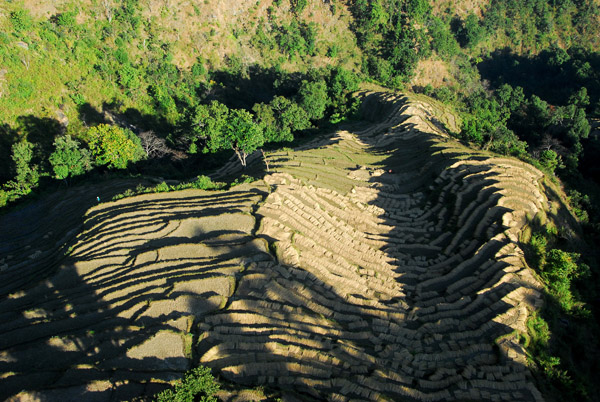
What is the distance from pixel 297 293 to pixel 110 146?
71.8 ft

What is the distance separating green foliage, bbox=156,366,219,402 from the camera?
1019cm

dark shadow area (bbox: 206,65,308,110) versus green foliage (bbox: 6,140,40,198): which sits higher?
dark shadow area (bbox: 206,65,308,110)

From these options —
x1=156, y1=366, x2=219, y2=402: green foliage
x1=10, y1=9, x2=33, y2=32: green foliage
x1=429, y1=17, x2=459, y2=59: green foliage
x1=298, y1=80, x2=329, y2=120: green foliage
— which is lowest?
x1=156, y1=366, x2=219, y2=402: green foliage

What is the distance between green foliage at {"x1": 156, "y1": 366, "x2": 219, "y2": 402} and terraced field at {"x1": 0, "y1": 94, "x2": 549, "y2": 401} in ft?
4.85

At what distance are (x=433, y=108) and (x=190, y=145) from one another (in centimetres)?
2682

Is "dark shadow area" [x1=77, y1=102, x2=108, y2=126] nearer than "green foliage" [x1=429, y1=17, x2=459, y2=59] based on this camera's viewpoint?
Yes

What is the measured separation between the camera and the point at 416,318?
15.8 metres

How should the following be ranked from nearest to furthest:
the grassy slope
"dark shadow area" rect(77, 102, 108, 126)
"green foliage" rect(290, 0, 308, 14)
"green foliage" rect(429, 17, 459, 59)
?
the grassy slope < "dark shadow area" rect(77, 102, 108, 126) < "green foliage" rect(290, 0, 308, 14) < "green foliage" rect(429, 17, 459, 59)

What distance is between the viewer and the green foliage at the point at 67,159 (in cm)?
2892

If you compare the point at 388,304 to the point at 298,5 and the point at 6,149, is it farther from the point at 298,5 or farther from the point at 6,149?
the point at 298,5

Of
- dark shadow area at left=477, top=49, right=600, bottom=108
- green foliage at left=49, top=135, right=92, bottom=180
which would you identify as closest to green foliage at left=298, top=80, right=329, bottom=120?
green foliage at left=49, top=135, right=92, bottom=180

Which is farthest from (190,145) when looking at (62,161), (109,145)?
(62,161)

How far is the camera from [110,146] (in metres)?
29.3

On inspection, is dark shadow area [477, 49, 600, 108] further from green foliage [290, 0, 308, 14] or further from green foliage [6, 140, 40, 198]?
green foliage [6, 140, 40, 198]
